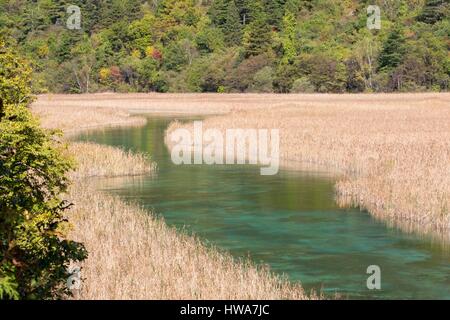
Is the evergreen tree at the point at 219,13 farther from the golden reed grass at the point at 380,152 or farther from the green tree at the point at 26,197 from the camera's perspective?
the green tree at the point at 26,197

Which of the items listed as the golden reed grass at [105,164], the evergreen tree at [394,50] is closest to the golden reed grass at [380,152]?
the golden reed grass at [105,164]

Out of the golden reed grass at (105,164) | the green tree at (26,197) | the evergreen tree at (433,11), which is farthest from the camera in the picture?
the evergreen tree at (433,11)

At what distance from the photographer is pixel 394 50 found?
4087 inches

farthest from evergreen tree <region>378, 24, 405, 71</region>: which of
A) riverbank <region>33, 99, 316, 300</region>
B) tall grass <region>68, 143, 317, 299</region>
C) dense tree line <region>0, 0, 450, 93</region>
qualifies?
tall grass <region>68, 143, 317, 299</region>

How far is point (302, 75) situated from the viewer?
10656 cm

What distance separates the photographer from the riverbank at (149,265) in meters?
13.3

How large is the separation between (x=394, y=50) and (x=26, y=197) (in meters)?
98.0

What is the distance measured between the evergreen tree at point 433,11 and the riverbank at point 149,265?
4293 inches

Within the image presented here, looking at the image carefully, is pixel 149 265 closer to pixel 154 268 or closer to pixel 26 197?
pixel 154 268

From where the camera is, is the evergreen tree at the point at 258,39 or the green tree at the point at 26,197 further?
the evergreen tree at the point at 258,39

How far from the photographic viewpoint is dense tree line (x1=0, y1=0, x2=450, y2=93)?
340 ft

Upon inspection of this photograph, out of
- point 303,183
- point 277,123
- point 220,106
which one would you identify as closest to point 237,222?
point 303,183

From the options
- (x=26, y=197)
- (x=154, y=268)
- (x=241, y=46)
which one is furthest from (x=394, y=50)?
(x=26, y=197)

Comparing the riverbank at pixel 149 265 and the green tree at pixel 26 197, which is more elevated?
the green tree at pixel 26 197
